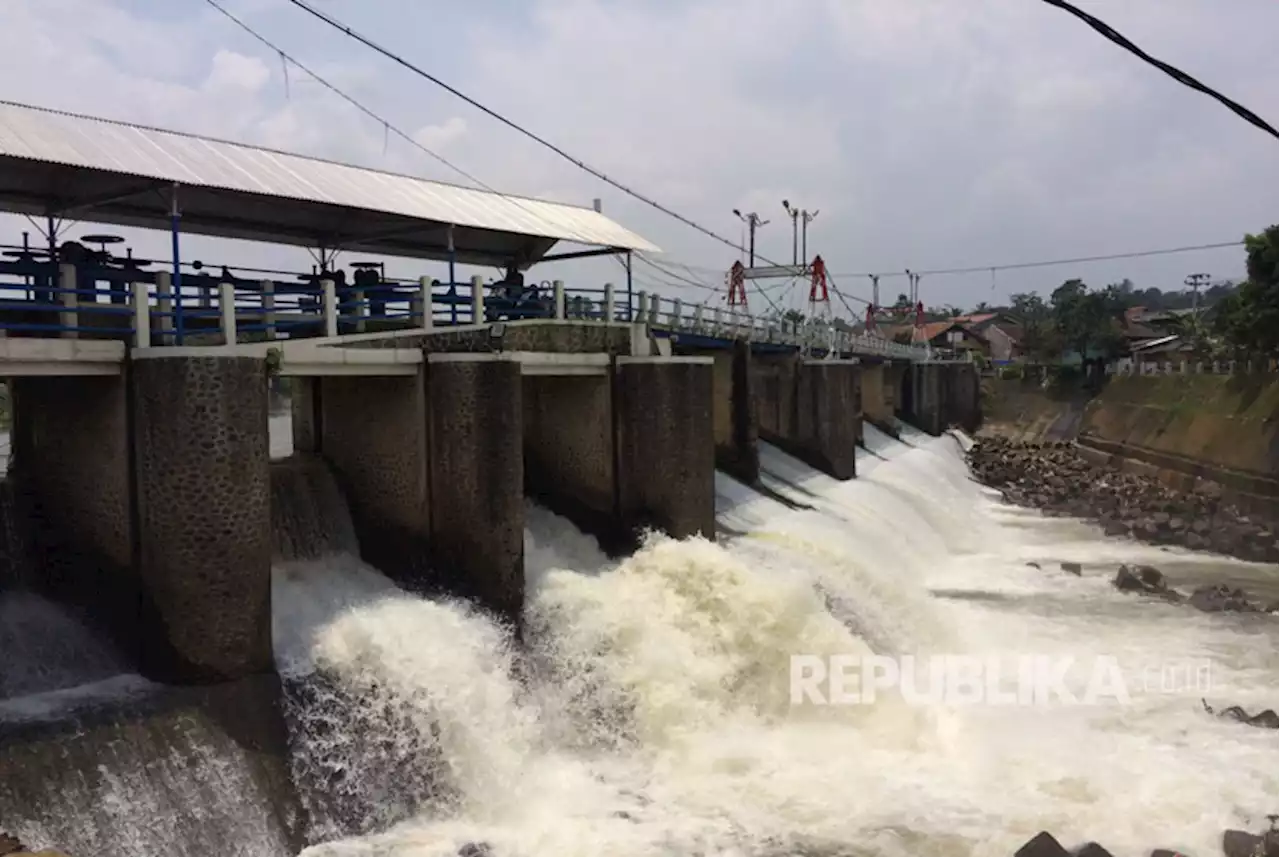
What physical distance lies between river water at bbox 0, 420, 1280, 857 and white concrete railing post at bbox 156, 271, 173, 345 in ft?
10.4

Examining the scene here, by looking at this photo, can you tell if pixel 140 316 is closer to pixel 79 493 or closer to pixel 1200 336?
pixel 79 493

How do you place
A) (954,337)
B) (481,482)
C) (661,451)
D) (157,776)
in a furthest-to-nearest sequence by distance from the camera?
1. (954,337)
2. (661,451)
3. (481,482)
4. (157,776)

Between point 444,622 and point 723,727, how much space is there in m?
3.76

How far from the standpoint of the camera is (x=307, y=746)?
10703 mm

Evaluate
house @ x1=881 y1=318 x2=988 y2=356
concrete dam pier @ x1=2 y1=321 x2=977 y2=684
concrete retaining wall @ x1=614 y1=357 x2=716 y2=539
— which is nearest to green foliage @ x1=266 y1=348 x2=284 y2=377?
concrete dam pier @ x1=2 y1=321 x2=977 y2=684

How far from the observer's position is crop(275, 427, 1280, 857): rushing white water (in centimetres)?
1108

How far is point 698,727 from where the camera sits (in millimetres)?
13289

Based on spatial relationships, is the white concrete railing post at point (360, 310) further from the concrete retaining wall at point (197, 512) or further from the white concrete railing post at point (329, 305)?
the concrete retaining wall at point (197, 512)

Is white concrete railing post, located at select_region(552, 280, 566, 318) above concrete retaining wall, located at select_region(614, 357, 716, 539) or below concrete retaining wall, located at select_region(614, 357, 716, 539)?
above

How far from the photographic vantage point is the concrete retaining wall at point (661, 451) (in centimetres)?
1775

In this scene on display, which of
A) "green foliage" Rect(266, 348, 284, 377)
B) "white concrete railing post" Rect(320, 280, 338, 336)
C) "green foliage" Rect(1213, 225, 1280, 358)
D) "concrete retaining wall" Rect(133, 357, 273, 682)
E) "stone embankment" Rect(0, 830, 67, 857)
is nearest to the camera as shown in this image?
"stone embankment" Rect(0, 830, 67, 857)

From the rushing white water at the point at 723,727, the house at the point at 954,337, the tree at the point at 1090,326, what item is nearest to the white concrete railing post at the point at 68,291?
the rushing white water at the point at 723,727

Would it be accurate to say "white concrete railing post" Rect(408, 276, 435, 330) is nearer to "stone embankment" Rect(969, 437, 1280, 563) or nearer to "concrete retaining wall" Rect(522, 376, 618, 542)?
"concrete retaining wall" Rect(522, 376, 618, 542)

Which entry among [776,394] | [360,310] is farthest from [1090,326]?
[360,310]
